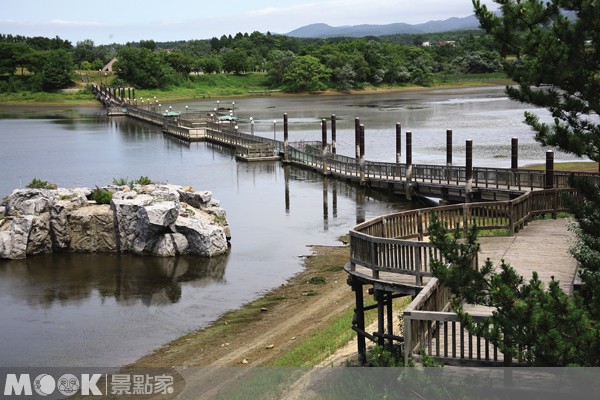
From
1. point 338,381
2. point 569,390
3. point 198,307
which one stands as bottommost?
point 198,307

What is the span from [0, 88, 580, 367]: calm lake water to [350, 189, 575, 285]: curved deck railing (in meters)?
8.47

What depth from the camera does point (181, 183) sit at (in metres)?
57.5

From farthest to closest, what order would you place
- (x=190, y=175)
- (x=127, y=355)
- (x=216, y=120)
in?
(x=216, y=120), (x=190, y=175), (x=127, y=355)

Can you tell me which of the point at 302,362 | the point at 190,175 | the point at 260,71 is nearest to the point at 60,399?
the point at 302,362

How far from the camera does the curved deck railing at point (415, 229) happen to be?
53.4 ft

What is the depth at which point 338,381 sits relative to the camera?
1509 centimetres

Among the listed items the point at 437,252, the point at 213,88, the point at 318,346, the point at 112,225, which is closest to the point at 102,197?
the point at 112,225

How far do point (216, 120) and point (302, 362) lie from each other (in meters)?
75.4

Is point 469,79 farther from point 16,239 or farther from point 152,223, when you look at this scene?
point 16,239

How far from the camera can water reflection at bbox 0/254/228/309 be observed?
98.8 feet

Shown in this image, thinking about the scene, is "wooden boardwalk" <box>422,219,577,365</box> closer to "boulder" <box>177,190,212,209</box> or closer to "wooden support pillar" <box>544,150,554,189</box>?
"wooden support pillar" <box>544,150,554,189</box>

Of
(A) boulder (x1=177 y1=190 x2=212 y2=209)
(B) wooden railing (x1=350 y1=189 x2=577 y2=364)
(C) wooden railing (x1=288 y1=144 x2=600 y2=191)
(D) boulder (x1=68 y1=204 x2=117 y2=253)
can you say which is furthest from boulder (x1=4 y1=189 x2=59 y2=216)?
(B) wooden railing (x1=350 y1=189 x2=577 y2=364)

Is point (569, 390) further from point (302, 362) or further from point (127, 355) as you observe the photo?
point (127, 355)

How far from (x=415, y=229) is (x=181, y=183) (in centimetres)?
3917
